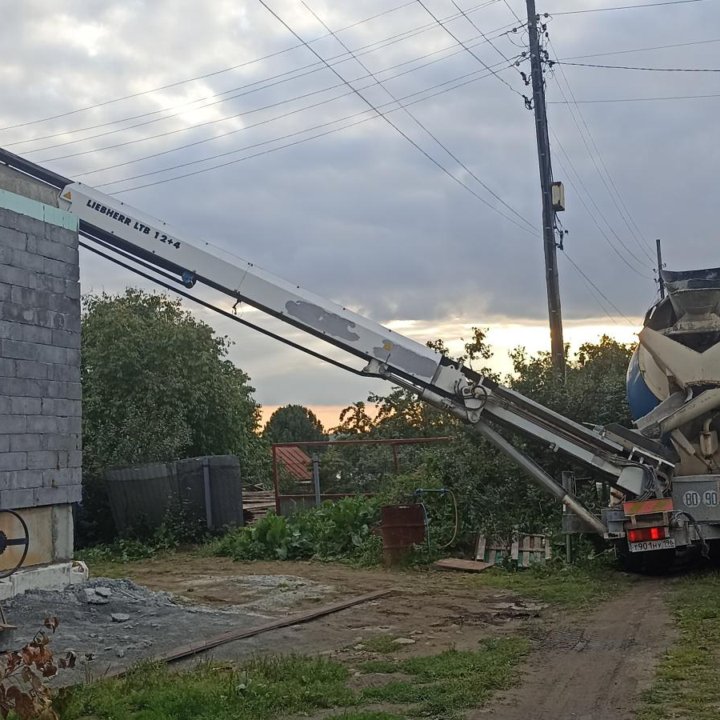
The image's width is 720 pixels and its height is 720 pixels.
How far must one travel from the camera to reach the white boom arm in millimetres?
11836

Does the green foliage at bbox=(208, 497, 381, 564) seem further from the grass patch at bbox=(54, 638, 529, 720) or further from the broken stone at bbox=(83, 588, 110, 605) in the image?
the grass patch at bbox=(54, 638, 529, 720)

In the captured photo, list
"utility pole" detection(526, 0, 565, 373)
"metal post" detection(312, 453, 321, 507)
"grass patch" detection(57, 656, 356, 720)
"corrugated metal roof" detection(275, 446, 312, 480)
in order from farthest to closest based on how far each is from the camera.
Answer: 1. "corrugated metal roof" detection(275, 446, 312, 480)
2. "utility pole" detection(526, 0, 565, 373)
3. "metal post" detection(312, 453, 321, 507)
4. "grass patch" detection(57, 656, 356, 720)

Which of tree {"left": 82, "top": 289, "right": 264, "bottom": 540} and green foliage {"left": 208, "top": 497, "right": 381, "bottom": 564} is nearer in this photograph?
green foliage {"left": 208, "top": 497, "right": 381, "bottom": 564}

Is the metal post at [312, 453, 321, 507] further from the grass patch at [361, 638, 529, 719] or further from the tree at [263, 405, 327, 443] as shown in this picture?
the tree at [263, 405, 327, 443]

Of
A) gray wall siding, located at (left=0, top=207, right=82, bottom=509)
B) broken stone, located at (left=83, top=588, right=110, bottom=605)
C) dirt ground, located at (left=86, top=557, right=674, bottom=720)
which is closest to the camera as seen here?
dirt ground, located at (left=86, top=557, right=674, bottom=720)

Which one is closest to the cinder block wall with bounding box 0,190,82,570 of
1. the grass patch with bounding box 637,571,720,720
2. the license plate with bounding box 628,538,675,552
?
the grass patch with bounding box 637,571,720,720

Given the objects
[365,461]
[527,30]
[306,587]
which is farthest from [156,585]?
[527,30]

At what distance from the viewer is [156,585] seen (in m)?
12.8

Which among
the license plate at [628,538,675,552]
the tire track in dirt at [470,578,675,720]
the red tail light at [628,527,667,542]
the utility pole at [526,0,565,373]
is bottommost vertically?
the tire track in dirt at [470,578,675,720]

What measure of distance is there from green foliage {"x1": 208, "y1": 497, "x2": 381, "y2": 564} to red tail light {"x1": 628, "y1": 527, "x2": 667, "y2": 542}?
14.9 ft

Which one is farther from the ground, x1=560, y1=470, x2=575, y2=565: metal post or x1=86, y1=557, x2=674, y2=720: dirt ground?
x1=560, y1=470, x2=575, y2=565: metal post

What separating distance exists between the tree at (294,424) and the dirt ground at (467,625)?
1419 inches

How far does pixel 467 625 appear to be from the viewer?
962cm

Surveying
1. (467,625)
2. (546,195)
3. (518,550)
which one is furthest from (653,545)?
(546,195)
